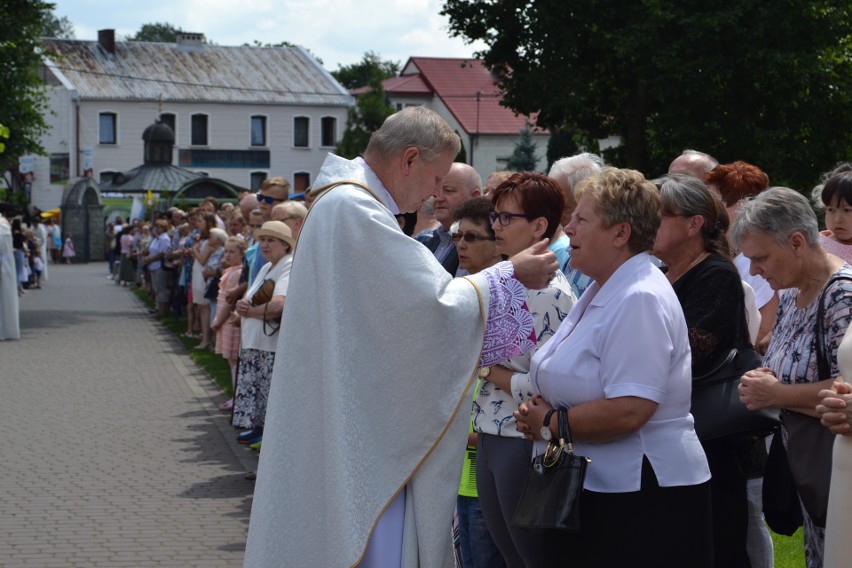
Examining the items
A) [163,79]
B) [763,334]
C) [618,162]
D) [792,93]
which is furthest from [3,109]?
[163,79]

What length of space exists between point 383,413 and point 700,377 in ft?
4.00

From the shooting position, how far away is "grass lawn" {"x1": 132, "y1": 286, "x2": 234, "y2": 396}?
14.7 m

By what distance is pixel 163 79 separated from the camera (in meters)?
68.6

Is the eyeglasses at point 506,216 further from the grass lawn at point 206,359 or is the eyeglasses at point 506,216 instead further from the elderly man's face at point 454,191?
the grass lawn at point 206,359

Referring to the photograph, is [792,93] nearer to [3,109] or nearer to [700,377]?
[3,109]

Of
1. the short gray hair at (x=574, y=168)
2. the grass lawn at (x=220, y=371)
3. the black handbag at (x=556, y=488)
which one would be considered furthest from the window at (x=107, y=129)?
the black handbag at (x=556, y=488)

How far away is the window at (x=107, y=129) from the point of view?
218 feet

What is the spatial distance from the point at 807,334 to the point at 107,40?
67.8 meters

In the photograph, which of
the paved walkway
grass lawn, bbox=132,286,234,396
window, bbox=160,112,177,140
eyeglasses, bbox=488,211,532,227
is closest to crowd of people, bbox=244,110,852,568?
eyeglasses, bbox=488,211,532,227

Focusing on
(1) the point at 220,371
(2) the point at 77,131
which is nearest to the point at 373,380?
(1) the point at 220,371

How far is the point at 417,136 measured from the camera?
13.3 ft

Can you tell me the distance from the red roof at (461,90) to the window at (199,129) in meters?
13.1

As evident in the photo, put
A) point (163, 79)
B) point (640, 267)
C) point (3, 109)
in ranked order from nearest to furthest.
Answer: point (640, 267) < point (3, 109) < point (163, 79)

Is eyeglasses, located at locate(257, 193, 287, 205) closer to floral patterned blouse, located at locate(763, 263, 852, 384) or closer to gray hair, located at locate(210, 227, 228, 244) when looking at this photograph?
gray hair, located at locate(210, 227, 228, 244)
